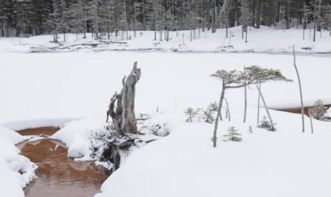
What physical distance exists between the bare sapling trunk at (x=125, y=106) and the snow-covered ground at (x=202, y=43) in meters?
34.2

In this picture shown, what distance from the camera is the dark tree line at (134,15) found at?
58625mm

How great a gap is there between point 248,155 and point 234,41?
41.4m

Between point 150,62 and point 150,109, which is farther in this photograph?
point 150,62

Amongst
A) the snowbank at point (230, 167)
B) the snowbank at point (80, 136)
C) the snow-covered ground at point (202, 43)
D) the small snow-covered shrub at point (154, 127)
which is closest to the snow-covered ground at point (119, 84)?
the small snow-covered shrub at point (154, 127)

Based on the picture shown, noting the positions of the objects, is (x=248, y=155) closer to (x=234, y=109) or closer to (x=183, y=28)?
(x=234, y=109)

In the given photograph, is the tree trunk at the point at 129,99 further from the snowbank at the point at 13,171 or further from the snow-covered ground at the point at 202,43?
the snow-covered ground at the point at 202,43

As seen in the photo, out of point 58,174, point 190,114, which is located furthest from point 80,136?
point 190,114

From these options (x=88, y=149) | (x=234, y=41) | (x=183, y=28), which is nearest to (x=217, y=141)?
(x=88, y=149)

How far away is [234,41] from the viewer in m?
52.5

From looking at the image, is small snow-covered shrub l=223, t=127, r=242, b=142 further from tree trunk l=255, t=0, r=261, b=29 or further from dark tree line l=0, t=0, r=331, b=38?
tree trunk l=255, t=0, r=261, b=29

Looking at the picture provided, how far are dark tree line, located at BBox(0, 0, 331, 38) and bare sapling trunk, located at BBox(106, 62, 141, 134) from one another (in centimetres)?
4117

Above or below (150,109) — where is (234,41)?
above

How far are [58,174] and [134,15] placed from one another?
52323 millimetres

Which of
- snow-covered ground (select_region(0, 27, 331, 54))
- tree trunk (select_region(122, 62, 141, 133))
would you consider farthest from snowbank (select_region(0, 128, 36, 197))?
snow-covered ground (select_region(0, 27, 331, 54))
